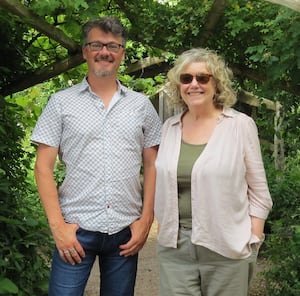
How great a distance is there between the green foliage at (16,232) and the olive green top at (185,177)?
0.92 metres

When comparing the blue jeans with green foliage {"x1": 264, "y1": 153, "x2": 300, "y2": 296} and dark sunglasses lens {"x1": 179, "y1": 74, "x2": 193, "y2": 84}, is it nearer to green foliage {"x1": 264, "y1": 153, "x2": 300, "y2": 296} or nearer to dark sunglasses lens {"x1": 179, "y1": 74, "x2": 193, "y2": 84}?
dark sunglasses lens {"x1": 179, "y1": 74, "x2": 193, "y2": 84}

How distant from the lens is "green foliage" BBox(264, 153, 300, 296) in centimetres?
425

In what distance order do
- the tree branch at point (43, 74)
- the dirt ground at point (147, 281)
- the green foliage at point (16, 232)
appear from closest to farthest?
the green foliage at point (16, 232) → the tree branch at point (43, 74) → the dirt ground at point (147, 281)

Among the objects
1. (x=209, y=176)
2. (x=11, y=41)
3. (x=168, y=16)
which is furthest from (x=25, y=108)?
(x=209, y=176)

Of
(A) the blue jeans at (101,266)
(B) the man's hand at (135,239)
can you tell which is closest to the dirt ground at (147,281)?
(A) the blue jeans at (101,266)

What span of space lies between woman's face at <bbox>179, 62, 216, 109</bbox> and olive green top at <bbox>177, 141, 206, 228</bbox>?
197 mm

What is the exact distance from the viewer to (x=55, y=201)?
258cm

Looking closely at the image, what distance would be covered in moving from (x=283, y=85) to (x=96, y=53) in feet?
5.33

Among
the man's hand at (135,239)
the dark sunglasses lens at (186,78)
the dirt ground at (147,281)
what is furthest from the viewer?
the dirt ground at (147,281)

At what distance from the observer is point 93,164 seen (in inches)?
101

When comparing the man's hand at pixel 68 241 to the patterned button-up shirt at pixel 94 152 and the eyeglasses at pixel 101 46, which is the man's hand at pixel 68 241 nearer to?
the patterned button-up shirt at pixel 94 152

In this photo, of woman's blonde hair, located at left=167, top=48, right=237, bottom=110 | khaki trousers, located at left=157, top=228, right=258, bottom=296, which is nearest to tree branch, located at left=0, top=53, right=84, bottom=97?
woman's blonde hair, located at left=167, top=48, right=237, bottom=110

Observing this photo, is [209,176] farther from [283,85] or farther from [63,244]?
[283,85]

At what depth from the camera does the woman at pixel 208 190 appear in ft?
8.07
